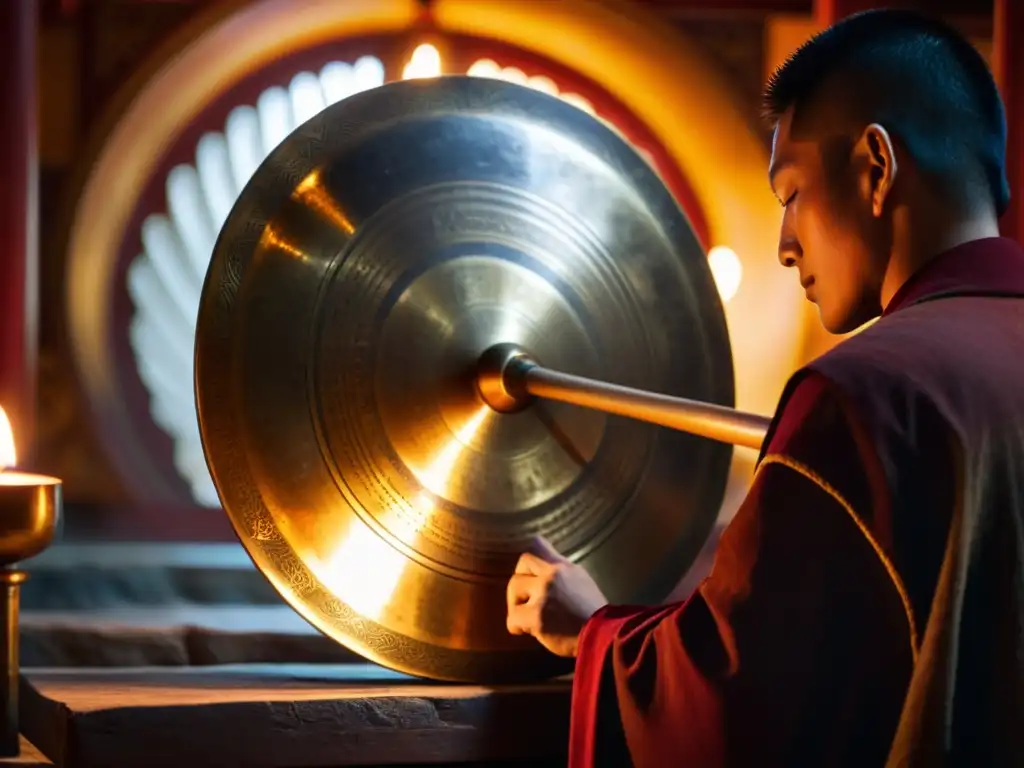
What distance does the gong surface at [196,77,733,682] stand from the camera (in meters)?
→ 1.74

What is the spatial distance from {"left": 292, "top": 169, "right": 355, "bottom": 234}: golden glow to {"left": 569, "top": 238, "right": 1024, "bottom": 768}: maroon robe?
69cm

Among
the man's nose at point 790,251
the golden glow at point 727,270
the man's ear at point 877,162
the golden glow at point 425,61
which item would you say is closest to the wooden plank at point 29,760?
the man's nose at point 790,251

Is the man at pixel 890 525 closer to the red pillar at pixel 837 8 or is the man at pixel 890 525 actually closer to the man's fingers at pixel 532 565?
the man's fingers at pixel 532 565

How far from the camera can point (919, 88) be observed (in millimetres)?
1399

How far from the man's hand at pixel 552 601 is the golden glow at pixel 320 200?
462mm

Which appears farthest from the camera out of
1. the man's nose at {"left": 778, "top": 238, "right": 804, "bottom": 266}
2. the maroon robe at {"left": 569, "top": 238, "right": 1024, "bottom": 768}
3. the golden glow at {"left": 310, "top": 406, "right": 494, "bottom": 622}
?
the golden glow at {"left": 310, "top": 406, "right": 494, "bottom": 622}

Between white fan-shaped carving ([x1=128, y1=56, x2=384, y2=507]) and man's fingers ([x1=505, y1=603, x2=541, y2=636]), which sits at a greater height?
white fan-shaped carving ([x1=128, y1=56, x2=384, y2=507])

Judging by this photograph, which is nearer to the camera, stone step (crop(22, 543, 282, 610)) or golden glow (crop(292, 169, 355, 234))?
golden glow (crop(292, 169, 355, 234))

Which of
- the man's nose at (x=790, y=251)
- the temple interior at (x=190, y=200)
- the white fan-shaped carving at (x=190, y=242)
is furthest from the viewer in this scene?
the white fan-shaped carving at (x=190, y=242)

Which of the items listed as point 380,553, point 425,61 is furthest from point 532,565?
point 425,61

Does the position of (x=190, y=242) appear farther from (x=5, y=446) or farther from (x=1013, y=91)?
(x=1013, y=91)

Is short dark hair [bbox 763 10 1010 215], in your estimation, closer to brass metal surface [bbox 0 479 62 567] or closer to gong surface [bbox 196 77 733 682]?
gong surface [bbox 196 77 733 682]

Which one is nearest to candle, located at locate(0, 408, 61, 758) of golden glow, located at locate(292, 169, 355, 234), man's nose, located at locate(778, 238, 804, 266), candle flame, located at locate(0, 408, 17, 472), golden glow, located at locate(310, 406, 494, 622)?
candle flame, located at locate(0, 408, 17, 472)

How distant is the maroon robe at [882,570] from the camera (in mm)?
1245
